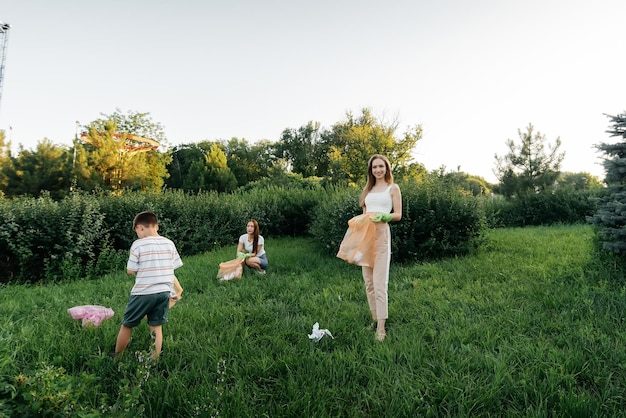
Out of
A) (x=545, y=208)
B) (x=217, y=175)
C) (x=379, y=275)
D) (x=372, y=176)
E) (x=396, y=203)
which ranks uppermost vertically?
(x=217, y=175)

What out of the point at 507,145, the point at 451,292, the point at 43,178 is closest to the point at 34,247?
the point at 451,292

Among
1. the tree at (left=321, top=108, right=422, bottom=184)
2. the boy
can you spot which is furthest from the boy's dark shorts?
the tree at (left=321, top=108, right=422, bottom=184)

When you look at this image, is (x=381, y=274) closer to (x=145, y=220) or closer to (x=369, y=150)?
(x=145, y=220)

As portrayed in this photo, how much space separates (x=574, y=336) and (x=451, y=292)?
6.12ft

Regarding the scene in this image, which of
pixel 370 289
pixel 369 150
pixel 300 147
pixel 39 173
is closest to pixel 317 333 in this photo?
pixel 370 289

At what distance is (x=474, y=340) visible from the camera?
3664 mm

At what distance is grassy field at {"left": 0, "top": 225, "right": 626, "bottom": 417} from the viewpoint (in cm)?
259

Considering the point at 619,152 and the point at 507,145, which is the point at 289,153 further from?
the point at 619,152

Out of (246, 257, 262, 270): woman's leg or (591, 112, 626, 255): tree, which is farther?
(246, 257, 262, 270): woman's leg

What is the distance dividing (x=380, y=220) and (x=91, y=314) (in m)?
3.67

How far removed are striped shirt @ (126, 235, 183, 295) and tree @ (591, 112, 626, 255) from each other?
6.27 metres

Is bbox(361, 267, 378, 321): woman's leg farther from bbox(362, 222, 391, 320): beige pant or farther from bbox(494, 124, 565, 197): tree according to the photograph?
bbox(494, 124, 565, 197): tree

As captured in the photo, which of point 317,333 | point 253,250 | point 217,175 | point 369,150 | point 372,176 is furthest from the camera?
point 217,175

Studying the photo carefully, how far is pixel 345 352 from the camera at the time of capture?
349 centimetres
